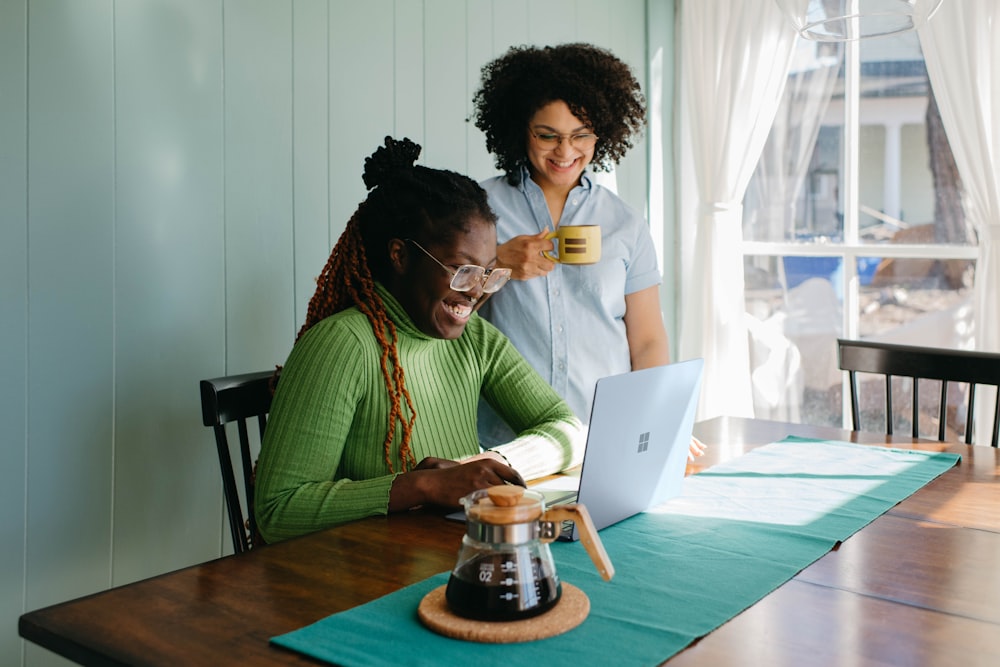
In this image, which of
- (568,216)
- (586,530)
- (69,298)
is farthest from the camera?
(568,216)

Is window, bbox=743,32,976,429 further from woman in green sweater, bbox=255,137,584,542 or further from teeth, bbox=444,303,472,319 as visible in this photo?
teeth, bbox=444,303,472,319

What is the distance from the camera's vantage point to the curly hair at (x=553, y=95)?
7.30ft

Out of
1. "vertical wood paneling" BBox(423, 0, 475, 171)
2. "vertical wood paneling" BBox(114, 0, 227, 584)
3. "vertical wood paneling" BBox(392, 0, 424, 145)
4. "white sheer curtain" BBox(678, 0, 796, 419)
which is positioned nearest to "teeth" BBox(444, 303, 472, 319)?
"vertical wood paneling" BBox(114, 0, 227, 584)

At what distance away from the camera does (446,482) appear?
56.9 inches

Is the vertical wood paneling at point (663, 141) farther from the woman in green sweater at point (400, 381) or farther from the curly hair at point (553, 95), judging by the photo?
the woman in green sweater at point (400, 381)

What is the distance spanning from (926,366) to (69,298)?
189cm

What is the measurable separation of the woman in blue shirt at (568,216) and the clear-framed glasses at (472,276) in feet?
1.56

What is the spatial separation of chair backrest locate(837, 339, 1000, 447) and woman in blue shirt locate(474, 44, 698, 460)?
0.46 metres

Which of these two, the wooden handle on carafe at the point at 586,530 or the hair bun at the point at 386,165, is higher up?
the hair bun at the point at 386,165

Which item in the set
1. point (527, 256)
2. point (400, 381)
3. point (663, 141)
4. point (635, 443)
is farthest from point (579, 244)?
point (663, 141)

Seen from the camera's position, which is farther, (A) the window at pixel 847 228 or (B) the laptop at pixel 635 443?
(A) the window at pixel 847 228

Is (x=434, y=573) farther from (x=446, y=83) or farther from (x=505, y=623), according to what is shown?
(x=446, y=83)

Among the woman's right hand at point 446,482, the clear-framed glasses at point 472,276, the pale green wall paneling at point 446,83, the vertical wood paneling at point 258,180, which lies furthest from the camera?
the pale green wall paneling at point 446,83

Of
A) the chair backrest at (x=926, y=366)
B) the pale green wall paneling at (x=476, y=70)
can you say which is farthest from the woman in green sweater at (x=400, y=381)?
the pale green wall paneling at (x=476, y=70)
